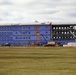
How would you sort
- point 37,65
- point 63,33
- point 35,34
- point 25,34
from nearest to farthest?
point 37,65, point 35,34, point 25,34, point 63,33

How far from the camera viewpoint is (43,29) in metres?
154

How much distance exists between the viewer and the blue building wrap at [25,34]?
152m

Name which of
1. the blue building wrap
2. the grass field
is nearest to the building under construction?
the blue building wrap

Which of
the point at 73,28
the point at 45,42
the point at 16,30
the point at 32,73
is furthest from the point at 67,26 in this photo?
the point at 32,73

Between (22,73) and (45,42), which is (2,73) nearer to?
(22,73)

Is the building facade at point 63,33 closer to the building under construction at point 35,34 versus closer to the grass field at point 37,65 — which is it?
the building under construction at point 35,34

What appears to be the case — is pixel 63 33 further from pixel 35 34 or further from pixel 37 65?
pixel 37 65

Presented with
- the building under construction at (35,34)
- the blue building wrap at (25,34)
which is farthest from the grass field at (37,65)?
the building under construction at (35,34)

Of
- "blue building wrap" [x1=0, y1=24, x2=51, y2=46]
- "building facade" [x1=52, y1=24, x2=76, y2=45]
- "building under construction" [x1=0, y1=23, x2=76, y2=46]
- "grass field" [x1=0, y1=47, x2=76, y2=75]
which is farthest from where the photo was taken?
"building facade" [x1=52, y1=24, x2=76, y2=45]

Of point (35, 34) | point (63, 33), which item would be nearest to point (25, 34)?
point (35, 34)

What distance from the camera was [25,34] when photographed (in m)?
153

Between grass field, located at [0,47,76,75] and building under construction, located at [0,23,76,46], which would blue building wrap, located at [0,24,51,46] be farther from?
grass field, located at [0,47,76,75]

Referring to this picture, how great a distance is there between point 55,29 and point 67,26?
6.30m

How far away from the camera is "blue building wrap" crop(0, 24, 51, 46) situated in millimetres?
152125
